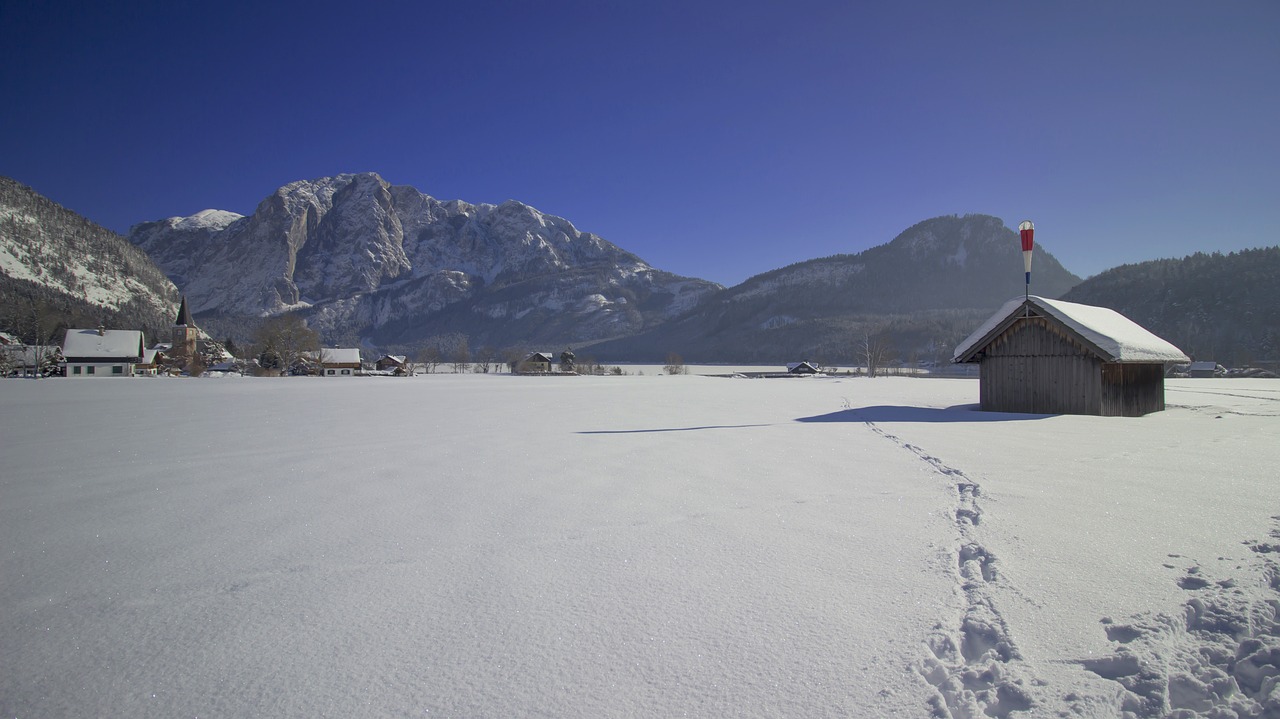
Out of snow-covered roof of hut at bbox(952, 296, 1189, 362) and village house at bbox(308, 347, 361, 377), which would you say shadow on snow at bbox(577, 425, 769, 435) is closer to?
snow-covered roof of hut at bbox(952, 296, 1189, 362)

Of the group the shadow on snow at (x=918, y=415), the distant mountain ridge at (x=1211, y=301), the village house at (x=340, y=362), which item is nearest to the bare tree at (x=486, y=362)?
the village house at (x=340, y=362)

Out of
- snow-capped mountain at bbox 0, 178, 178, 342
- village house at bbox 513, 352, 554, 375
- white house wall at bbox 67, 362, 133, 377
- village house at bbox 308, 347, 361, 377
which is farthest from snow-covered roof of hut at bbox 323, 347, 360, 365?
snow-capped mountain at bbox 0, 178, 178, 342

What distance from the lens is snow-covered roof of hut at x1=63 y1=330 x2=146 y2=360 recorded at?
244ft

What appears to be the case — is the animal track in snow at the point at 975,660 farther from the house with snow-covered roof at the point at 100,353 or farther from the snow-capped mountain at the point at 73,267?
the snow-capped mountain at the point at 73,267

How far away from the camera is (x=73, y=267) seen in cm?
17250

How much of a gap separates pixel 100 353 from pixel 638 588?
98.7 m

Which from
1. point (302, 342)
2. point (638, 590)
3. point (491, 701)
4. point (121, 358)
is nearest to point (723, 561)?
point (638, 590)

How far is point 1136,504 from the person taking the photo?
7559mm

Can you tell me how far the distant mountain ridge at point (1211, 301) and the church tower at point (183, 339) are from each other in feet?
527

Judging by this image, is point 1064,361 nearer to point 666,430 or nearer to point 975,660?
point 666,430

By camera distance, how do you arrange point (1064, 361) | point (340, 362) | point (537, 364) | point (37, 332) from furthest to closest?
point (537, 364), point (340, 362), point (37, 332), point (1064, 361)

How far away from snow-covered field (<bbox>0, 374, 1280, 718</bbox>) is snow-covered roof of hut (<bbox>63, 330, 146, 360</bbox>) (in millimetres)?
86140

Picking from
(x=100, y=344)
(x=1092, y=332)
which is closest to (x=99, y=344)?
(x=100, y=344)

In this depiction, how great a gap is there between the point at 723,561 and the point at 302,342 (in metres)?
90.0
